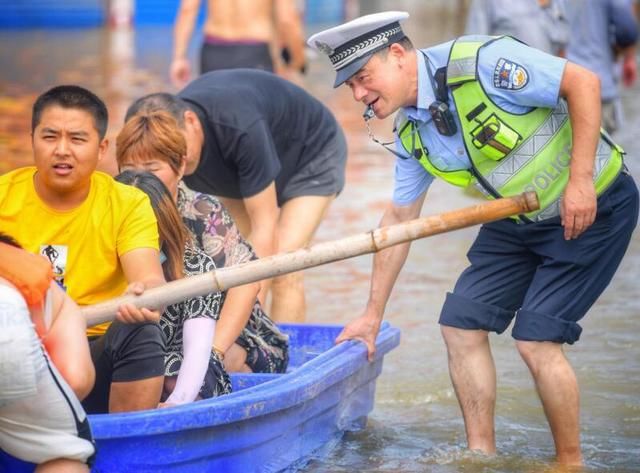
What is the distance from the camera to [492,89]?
4.55 meters

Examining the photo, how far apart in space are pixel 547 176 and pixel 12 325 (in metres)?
1.91

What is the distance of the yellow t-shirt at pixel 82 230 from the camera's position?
4.45 m

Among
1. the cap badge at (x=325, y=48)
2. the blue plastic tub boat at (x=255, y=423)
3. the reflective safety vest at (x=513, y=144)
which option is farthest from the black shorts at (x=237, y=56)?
the reflective safety vest at (x=513, y=144)

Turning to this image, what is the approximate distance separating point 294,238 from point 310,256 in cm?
171

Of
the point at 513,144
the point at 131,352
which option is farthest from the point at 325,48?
the point at 131,352

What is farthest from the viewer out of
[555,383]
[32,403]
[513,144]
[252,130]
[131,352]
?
[252,130]

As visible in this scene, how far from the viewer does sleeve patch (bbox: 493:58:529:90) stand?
4.50m

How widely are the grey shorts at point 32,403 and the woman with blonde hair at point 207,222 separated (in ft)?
4.02

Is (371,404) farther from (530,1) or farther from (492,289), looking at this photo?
(530,1)

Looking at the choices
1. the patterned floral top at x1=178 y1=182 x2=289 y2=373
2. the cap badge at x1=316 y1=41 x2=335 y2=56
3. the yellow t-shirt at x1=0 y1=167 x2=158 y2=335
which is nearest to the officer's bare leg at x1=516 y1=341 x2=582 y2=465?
the patterned floral top at x1=178 y1=182 x2=289 y2=373

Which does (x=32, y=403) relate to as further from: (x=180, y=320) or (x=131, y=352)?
(x=180, y=320)

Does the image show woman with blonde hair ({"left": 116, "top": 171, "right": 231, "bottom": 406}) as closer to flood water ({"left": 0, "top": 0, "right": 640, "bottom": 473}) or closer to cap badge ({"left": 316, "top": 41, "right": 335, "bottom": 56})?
flood water ({"left": 0, "top": 0, "right": 640, "bottom": 473})

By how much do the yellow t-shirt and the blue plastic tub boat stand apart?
53cm

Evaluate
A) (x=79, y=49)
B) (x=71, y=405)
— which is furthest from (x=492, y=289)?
(x=79, y=49)
